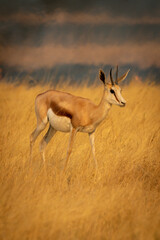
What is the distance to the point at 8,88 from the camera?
404 inches

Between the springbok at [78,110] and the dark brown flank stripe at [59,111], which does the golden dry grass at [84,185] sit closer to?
the springbok at [78,110]

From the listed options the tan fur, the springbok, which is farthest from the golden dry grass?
the tan fur

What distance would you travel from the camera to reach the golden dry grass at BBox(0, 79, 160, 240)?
3.31m

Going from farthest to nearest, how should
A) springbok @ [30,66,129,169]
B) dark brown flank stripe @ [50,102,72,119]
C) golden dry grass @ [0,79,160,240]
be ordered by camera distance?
dark brown flank stripe @ [50,102,72,119] → springbok @ [30,66,129,169] → golden dry grass @ [0,79,160,240]

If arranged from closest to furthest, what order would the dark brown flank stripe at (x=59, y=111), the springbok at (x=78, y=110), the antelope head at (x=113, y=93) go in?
the antelope head at (x=113, y=93) → the springbok at (x=78, y=110) → the dark brown flank stripe at (x=59, y=111)

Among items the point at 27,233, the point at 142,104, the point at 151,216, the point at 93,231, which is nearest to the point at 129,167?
the point at 151,216

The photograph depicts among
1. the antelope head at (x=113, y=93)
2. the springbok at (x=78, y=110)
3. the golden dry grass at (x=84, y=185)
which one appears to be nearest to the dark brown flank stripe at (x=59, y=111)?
the springbok at (x=78, y=110)

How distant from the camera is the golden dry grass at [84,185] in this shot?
130 inches

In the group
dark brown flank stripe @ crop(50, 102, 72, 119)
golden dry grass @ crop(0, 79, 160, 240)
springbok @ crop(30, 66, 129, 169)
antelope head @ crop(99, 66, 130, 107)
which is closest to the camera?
golden dry grass @ crop(0, 79, 160, 240)

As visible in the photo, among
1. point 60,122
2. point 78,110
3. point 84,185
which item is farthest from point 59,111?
point 84,185

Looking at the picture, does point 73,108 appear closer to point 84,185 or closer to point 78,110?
point 78,110

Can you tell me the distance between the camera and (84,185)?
4.48 metres

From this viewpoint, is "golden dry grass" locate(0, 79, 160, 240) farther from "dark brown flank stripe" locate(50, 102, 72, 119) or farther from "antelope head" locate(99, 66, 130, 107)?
"antelope head" locate(99, 66, 130, 107)

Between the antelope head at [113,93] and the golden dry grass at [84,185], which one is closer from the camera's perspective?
the golden dry grass at [84,185]
